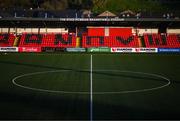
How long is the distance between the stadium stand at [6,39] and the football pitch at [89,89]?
14524 millimetres

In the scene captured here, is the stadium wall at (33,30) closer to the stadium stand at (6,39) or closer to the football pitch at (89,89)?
the stadium stand at (6,39)

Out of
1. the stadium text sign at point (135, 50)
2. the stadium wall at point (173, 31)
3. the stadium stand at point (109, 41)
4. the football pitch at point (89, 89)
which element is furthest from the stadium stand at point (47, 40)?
the stadium wall at point (173, 31)

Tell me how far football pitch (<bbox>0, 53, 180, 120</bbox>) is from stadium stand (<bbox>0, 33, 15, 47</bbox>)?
1452 centimetres

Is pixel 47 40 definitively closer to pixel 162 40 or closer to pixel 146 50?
pixel 146 50

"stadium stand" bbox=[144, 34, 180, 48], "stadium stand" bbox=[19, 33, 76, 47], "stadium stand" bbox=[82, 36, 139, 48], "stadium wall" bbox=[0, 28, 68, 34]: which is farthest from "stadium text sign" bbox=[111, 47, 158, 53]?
"stadium wall" bbox=[0, 28, 68, 34]

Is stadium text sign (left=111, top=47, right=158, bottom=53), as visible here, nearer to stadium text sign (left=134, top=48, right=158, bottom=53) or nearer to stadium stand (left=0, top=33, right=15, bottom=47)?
stadium text sign (left=134, top=48, right=158, bottom=53)

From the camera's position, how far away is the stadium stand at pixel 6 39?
2677 inches

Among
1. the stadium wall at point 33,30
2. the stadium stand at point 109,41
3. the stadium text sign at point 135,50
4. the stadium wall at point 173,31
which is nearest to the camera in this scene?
the stadium text sign at point 135,50

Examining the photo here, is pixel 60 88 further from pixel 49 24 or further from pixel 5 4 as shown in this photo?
pixel 5 4

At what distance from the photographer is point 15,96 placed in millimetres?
31281

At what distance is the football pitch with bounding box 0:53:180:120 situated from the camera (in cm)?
2648

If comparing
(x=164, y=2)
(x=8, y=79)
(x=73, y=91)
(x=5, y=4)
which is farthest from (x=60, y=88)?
(x=164, y=2)

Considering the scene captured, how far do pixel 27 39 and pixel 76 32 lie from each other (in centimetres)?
855

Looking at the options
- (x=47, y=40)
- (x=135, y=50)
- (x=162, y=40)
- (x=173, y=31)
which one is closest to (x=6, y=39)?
(x=47, y=40)
